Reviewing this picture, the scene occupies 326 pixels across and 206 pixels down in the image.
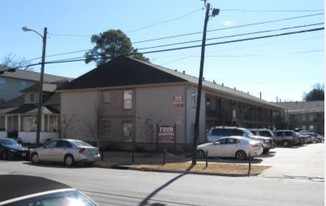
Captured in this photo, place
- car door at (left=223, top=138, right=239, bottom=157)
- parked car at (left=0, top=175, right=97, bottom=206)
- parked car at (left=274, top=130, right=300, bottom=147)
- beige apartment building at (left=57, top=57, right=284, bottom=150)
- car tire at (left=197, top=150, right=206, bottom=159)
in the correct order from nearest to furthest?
parked car at (left=0, top=175, right=97, bottom=206), car door at (left=223, top=138, right=239, bottom=157), car tire at (left=197, top=150, right=206, bottom=159), beige apartment building at (left=57, top=57, right=284, bottom=150), parked car at (left=274, top=130, right=300, bottom=147)

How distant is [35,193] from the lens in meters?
4.29

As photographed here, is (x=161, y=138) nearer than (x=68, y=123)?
Yes

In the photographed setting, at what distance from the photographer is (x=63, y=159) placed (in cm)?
2539

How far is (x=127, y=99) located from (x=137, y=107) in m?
1.38

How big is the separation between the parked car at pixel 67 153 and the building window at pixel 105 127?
1520 centimetres

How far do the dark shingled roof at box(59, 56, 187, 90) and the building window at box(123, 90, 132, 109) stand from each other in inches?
33.6

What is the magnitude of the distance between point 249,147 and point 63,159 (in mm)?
10752

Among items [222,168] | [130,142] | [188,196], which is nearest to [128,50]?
[130,142]

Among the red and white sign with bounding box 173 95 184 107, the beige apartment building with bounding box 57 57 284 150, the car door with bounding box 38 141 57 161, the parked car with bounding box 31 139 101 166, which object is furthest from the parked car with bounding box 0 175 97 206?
the red and white sign with bounding box 173 95 184 107

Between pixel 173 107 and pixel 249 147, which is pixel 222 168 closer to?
pixel 249 147

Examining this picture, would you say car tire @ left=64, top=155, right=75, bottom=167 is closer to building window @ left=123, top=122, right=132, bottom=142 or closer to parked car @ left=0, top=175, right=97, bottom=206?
building window @ left=123, top=122, right=132, bottom=142

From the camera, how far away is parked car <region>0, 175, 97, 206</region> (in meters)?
4.14

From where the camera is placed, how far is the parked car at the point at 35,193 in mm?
4141

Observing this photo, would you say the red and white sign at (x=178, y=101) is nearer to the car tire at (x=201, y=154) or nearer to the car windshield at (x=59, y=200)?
the car tire at (x=201, y=154)
